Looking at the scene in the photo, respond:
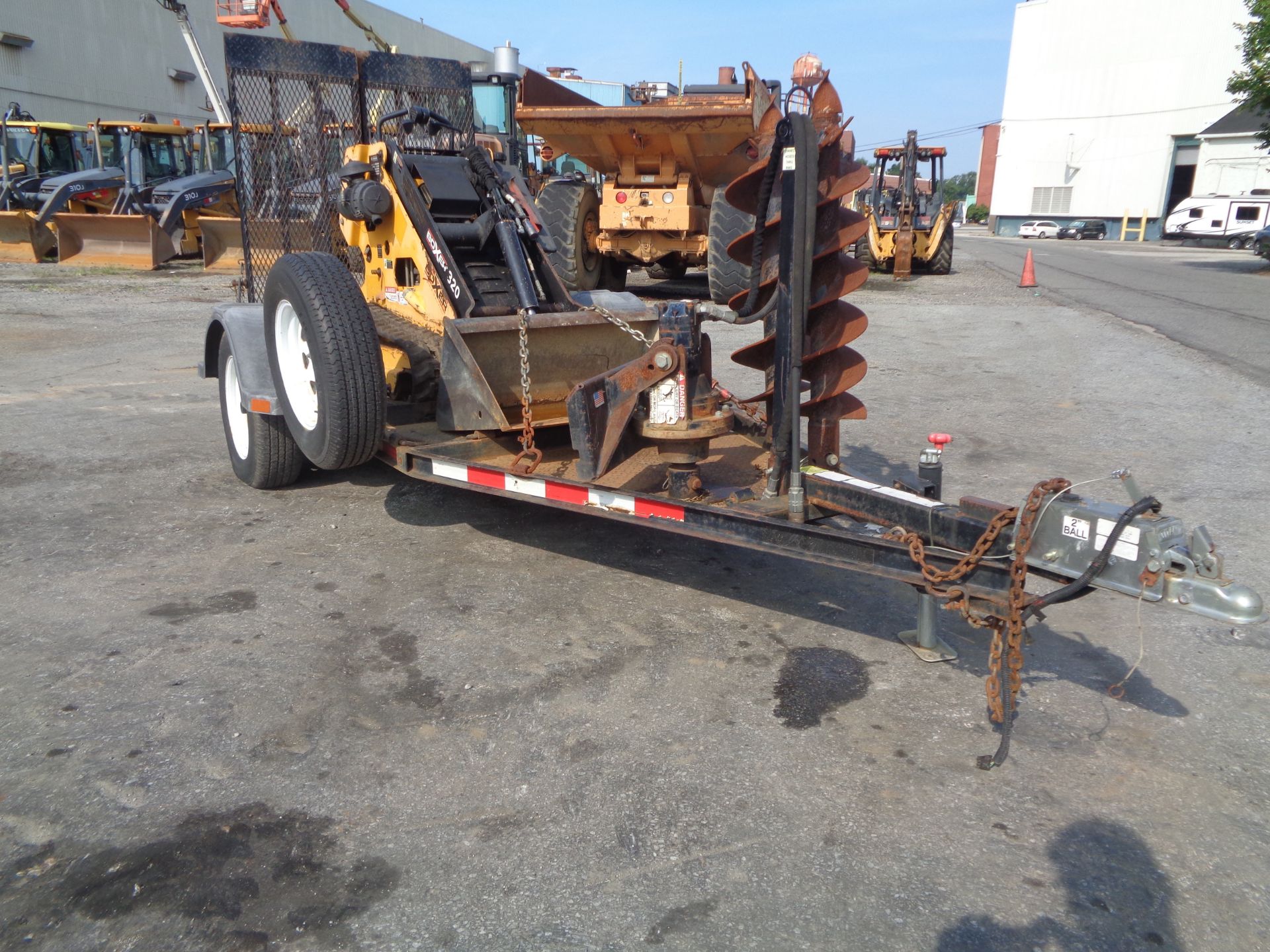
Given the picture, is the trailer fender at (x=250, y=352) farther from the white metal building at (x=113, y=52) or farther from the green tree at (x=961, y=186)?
the green tree at (x=961, y=186)

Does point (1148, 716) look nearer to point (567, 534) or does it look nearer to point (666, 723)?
point (666, 723)

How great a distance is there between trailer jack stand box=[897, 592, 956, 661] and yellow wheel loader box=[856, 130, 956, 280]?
17.3 metres

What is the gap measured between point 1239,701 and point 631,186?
10469 mm

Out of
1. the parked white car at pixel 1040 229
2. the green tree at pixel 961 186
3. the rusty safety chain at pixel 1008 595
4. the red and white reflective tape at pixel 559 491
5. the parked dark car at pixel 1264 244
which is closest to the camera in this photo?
the rusty safety chain at pixel 1008 595

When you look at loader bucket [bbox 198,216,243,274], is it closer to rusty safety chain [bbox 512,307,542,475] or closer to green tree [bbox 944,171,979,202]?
rusty safety chain [bbox 512,307,542,475]

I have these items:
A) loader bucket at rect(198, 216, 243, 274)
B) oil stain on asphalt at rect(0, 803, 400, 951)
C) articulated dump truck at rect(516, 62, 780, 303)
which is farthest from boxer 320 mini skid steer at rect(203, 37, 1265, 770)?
loader bucket at rect(198, 216, 243, 274)

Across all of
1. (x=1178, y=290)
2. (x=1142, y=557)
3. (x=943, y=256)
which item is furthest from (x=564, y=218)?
(x=1178, y=290)

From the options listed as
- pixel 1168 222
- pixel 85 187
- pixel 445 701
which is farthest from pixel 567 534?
pixel 1168 222

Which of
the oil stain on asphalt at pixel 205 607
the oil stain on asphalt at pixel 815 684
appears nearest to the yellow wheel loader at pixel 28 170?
the oil stain on asphalt at pixel 205 607

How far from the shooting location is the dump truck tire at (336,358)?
441 centimetres

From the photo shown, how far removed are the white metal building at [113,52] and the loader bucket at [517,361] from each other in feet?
87.5

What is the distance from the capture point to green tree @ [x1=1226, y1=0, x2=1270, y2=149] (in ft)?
64.4

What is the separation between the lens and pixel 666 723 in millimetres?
3322

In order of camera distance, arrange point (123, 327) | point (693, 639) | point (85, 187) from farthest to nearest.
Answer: point (85, 187) < point (123, 327) < point (693, 639)
